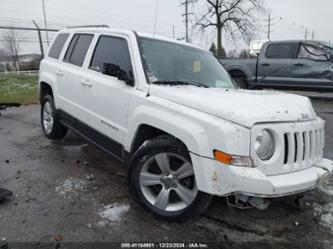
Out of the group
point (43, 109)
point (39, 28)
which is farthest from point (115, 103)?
point (39, 28)

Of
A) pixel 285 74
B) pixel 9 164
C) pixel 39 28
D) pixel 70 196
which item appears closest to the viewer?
pixel 70 196

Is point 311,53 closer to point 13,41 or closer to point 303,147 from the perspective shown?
point 303,147

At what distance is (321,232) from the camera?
3.20m

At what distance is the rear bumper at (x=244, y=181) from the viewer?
2643 mm

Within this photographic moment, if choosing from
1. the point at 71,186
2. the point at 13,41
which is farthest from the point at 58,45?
the point at 13,41

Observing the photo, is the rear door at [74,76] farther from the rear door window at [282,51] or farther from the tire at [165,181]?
the rear door window at [282,51]

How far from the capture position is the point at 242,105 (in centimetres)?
292

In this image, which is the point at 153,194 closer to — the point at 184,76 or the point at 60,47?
the point at 184,76

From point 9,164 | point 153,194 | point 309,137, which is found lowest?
point 9,164

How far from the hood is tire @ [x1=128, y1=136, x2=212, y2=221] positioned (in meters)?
0.42

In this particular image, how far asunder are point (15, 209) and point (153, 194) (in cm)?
145

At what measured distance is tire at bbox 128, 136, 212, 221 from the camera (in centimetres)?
307

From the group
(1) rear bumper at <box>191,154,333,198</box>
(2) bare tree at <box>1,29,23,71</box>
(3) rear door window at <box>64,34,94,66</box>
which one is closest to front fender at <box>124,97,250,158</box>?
(1) rear bumper at <box>191,154,333,198</box>

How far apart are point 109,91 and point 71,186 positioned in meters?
1.26
